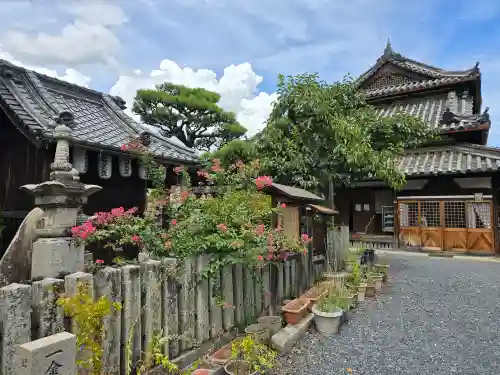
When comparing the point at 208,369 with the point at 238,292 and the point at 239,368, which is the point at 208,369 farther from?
the point at 238,292

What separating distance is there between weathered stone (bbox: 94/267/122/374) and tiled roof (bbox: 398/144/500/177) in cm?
1450

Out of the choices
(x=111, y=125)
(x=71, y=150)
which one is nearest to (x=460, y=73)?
(x=111, y=125)

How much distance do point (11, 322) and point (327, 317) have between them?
432cm

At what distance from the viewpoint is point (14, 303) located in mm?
2410

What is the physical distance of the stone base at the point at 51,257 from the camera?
3.63m

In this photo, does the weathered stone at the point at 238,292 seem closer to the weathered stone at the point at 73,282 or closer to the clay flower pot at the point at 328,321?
the clay flower pot at the point at 328,321

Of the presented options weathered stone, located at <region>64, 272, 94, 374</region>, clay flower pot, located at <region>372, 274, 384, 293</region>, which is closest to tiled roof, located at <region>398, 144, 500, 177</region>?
clay flower pot, located at <region>372, 274, 384, 293</region>

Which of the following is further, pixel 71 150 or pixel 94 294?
pixel 71 150

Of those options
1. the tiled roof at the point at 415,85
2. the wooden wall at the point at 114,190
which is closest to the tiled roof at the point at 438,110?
the tiled roof at the point at 415,85

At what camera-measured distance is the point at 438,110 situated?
18531 millimetres

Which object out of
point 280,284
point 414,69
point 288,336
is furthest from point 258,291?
point 414,69

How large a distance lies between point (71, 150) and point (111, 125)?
2.76 m

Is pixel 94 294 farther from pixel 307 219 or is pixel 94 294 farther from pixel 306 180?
pixel 306 180

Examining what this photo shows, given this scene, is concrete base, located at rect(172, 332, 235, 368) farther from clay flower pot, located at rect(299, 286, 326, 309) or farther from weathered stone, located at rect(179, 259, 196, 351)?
clay flower pot, located at rect(299, 286, 326, 309)
